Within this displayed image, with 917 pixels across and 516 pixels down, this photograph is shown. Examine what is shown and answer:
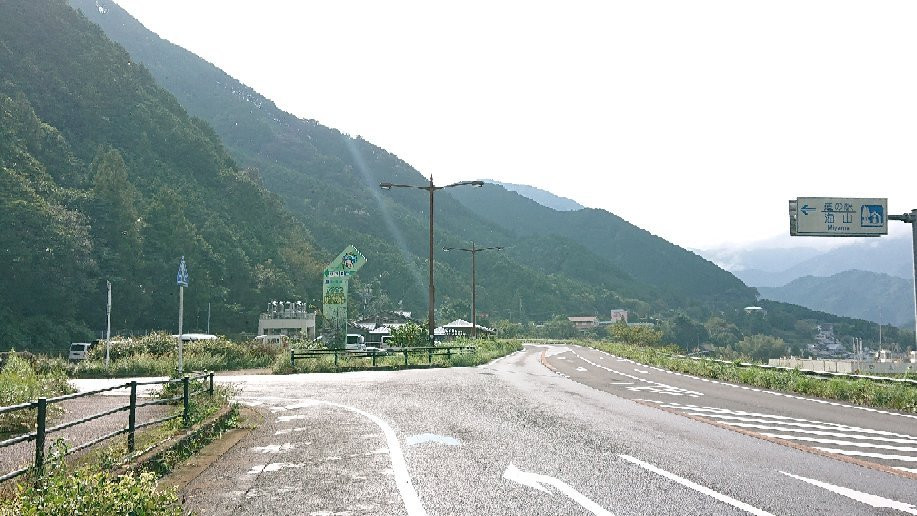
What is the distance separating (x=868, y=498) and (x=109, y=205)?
3892 inches

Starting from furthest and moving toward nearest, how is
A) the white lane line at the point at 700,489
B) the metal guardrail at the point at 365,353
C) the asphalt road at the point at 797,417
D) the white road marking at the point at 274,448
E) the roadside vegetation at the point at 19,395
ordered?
the metal guardrail at the point at 365,353 < the roadside vegetation at the point at 19,395 < the asphalt road at the point at 797,417 < the white road marking at the point at 274,448 < the white lane line at the point at 700,489

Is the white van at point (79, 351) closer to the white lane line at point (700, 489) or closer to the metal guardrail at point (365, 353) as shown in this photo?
the metal guardrail at point (365, 353)

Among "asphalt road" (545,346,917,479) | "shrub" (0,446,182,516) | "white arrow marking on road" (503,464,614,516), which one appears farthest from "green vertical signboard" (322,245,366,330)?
"shrub" (0,446,182,516)

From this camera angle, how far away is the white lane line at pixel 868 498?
23.5 feet

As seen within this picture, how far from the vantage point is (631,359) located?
168 feet

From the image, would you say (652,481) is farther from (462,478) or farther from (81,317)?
(81,317)

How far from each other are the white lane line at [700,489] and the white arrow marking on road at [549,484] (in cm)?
131

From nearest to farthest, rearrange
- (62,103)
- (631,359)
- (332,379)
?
(332,379), (631,359), (62,103)

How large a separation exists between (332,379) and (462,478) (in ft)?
61.6

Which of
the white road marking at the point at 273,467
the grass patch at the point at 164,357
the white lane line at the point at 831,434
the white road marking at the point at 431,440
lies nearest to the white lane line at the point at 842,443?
the white lane line at the point at 831,434

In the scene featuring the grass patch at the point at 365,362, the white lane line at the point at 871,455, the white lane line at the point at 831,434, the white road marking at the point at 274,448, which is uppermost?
the white lane line at the point at 871,455

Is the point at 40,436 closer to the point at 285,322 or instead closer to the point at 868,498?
the point at 868,498

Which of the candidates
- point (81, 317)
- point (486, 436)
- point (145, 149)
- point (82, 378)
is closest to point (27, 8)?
point (145, 149)

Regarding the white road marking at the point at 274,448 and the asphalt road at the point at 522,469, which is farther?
the white road marking at the point at 274,448
